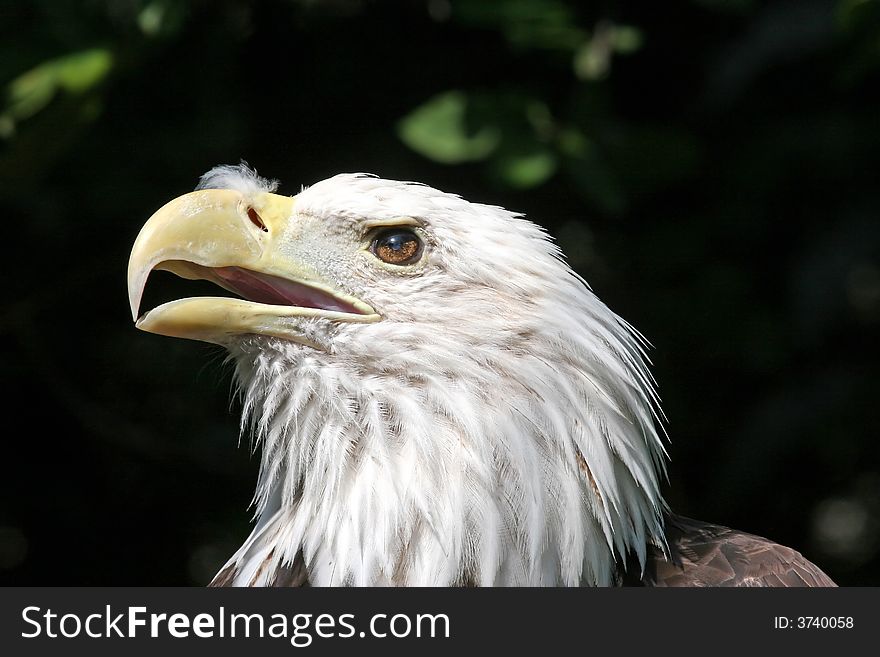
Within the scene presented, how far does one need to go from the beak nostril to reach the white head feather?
0.08m

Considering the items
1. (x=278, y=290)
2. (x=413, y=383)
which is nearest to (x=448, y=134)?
(x=278, y=290)

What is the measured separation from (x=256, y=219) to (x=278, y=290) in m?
0.17

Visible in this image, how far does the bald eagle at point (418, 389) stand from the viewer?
2057 millimetres

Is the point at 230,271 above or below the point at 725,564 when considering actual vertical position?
above

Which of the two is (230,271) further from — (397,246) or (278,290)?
(397,246)

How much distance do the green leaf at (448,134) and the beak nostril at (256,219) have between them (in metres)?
1.06

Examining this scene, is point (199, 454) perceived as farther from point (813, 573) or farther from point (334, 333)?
point (813, 573)

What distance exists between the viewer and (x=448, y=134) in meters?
3.21

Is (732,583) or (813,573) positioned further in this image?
(813,573)

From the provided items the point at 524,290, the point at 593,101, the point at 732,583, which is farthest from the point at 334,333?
the point at 593,101

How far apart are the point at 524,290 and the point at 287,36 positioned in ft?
7.67

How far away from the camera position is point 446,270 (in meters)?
2.18

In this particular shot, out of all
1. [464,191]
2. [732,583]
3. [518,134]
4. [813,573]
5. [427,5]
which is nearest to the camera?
[732,583]

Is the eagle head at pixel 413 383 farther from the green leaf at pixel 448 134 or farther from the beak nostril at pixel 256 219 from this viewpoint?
the green leaf at pixel 448 134
